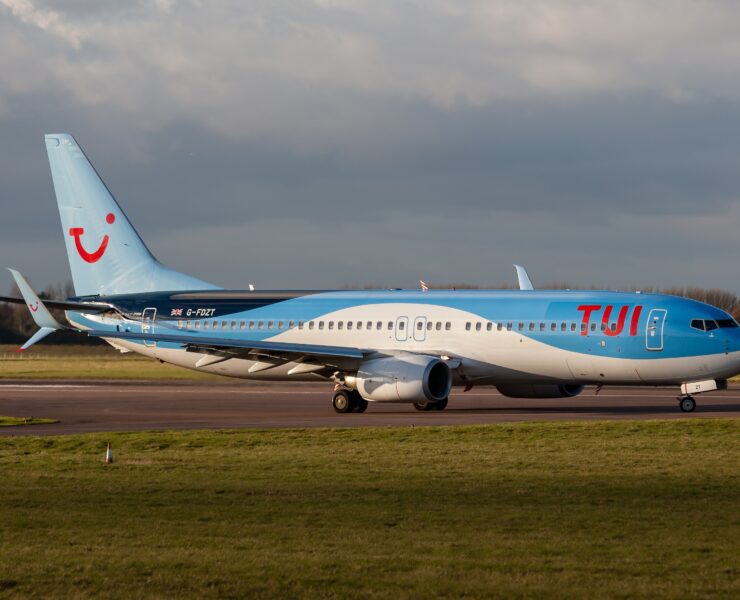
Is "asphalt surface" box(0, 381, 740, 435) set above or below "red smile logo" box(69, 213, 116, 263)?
below

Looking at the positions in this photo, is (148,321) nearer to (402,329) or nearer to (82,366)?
(402,329)

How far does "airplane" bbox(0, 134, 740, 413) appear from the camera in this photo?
125ft

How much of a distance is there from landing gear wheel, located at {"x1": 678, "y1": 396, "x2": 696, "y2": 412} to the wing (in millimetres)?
9952

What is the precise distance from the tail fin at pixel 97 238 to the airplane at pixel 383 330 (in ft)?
0.18

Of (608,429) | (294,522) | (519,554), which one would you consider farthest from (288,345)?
(519,554)

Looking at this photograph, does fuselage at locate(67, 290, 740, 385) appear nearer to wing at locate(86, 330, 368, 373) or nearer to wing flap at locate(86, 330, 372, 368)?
wing at locate(86, 330, 368, 373)

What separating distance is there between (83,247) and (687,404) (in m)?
25.5

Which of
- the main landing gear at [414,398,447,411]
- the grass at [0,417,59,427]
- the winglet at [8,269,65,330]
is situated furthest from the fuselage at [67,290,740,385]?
the grass at [0,417,59,427]

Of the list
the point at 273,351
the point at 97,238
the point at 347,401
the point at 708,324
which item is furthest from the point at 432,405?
the point at 97,238

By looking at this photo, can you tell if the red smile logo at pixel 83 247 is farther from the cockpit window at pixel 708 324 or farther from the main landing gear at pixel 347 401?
the cockpit window at pixel 708 324

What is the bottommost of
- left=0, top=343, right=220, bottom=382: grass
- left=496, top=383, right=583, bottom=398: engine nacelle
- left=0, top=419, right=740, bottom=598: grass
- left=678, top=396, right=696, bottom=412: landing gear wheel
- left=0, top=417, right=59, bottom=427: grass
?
left=0, top=419, right=740, bottom=598: grass

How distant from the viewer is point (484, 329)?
40.6m

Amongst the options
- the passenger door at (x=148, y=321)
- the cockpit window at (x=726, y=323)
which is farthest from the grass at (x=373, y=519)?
the passenger door at (x=148, y=321)

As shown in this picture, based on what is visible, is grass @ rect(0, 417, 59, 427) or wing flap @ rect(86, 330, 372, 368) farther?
wing flap @ rect(86, 330, 372, 368)
